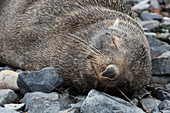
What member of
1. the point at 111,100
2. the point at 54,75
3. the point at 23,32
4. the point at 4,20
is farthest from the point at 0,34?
the point at 111,100

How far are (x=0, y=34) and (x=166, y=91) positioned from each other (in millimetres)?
3391

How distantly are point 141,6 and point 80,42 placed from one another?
320 inches

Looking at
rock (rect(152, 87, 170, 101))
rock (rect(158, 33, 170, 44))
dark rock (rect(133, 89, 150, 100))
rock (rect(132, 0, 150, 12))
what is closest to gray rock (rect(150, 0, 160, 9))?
rock (rect(132, 0, 150, 12))

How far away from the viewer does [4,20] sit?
5.66 meters

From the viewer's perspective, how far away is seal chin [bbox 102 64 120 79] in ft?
11.1

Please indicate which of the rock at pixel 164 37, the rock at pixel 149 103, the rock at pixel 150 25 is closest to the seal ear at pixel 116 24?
the rock at pixel 149 103

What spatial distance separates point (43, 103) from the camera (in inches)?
137

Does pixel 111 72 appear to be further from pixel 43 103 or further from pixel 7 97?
pixel 7 97

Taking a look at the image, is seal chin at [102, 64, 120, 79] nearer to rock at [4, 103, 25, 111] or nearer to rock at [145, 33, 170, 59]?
rock at [4, 103, 25, 111]

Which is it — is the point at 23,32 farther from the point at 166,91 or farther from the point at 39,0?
the point at 166,91

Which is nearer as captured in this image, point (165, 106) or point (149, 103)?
point (165, 106)

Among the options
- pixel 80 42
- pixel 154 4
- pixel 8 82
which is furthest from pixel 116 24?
pixel 154 4

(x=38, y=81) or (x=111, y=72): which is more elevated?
(x=111, y=72)

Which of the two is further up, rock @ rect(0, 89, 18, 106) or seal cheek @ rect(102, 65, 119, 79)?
seal cheek @ rect(102, 65, 119, 79)
